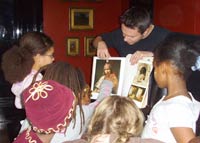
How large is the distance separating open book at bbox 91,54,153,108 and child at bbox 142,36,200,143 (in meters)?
0.47

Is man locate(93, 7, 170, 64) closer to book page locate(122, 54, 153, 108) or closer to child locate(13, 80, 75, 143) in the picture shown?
book page locate(122, 54, 153, 108)

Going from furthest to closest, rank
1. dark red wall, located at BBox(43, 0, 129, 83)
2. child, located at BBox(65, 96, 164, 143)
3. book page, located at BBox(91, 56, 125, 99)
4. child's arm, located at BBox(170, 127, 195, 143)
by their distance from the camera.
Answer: dark red wall, located at BBox(43, 0, 129, 83)
book page, located at BBox(91, 56, 125, 99)
child's arm, located at BBox(170, 127, 195, 143)
child, located at BBox(65, 96, 164, 143)

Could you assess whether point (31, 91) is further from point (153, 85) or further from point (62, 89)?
point (153, 85)

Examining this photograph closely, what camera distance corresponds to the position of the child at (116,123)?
1.54 m

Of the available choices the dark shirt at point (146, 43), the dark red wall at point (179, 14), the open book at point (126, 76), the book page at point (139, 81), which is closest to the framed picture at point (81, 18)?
the dark red wall at point (179, 14)

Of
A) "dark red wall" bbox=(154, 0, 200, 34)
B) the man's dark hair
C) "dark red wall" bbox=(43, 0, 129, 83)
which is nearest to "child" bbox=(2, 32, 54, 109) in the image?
the man's dark hair

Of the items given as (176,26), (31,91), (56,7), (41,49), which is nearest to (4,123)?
(56,7)

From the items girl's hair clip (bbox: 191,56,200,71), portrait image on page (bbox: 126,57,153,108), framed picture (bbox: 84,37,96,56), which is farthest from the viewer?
framed picture (bbox: 84,37,96,56)

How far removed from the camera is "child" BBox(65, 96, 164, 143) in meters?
1.54

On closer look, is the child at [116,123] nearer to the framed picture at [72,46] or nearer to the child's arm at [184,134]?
the child's arm at [184,134]

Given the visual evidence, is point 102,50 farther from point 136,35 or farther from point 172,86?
point 172,86

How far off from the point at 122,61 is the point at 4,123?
3.49 metres

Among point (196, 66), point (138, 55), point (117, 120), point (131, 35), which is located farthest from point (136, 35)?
point (117, 120)

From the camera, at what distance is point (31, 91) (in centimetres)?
165
